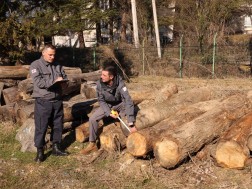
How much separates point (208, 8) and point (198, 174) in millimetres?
17685

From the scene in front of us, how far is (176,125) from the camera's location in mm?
6230

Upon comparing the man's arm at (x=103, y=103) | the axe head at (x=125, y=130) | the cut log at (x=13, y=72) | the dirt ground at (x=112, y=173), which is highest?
the cut log at (x=13, y=72)

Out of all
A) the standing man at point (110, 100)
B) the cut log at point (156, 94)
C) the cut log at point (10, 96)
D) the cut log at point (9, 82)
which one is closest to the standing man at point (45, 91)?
the standing man at point (110, 100)

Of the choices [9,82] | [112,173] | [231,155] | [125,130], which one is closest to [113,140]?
[125,130]

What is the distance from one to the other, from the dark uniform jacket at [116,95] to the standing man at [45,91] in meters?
0.69

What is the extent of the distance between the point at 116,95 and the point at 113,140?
2.48ft

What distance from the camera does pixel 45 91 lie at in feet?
20.2

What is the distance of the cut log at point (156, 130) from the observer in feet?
18.3

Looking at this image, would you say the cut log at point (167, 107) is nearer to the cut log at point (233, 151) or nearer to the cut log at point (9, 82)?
the cut log at point (233, 151)

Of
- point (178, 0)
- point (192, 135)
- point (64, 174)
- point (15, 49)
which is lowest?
point (64, 174)

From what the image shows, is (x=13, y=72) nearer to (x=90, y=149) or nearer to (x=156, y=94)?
(x=156, y=94)

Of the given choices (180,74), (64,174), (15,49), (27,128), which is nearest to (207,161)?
(64,174)

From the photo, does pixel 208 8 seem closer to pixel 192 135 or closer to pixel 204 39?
pixel 204 39

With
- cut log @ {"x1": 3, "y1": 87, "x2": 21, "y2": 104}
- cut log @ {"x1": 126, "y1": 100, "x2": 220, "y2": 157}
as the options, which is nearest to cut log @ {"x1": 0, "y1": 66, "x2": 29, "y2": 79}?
cut log @ {"x1": 3, "y1": 87, "x2": 21, "y2": 104}
